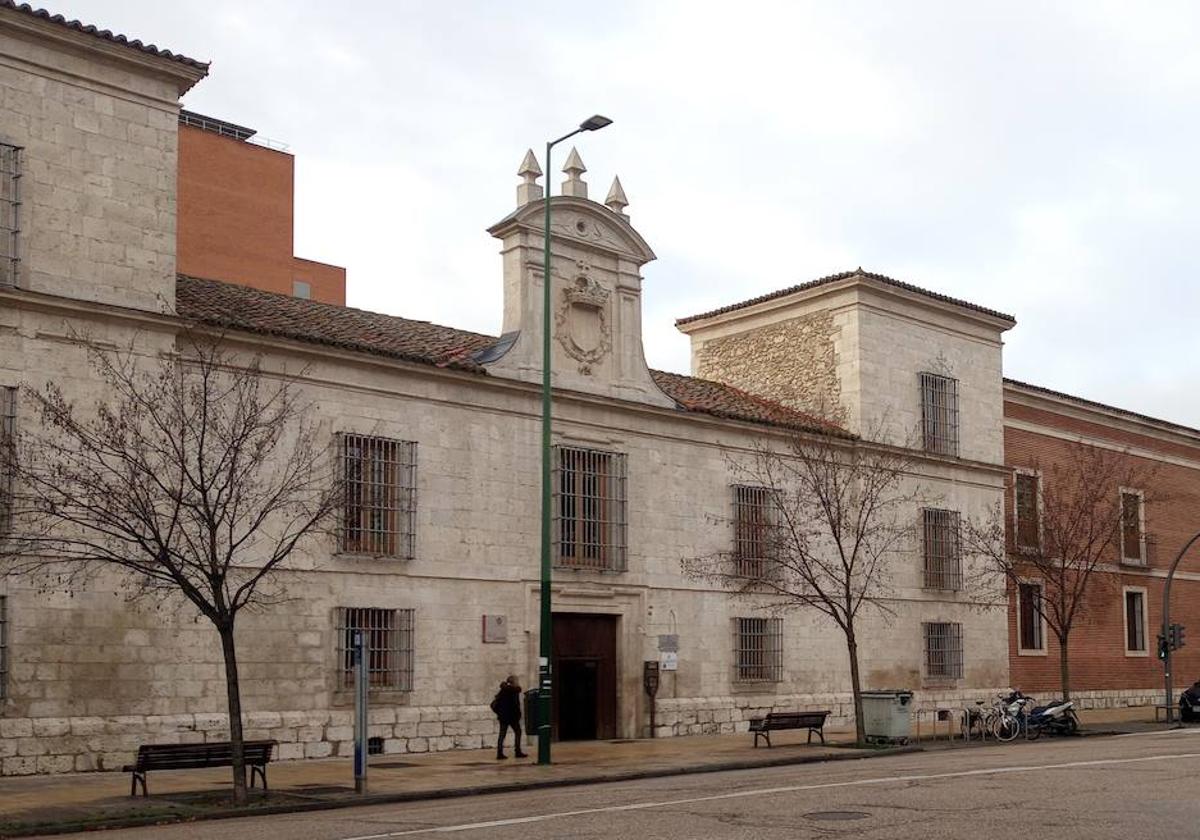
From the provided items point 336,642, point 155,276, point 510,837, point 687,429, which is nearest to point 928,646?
point 687,429

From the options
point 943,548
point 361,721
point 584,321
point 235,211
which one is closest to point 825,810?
point 361,721

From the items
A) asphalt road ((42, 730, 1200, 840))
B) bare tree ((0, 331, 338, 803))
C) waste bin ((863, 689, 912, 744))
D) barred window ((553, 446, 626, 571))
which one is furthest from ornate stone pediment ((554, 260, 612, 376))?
asphalt road ((42, 730, 1200, 840))

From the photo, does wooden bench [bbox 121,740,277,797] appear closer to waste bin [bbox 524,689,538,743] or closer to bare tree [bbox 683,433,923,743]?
waste bin [bbox 524,689,538,743]

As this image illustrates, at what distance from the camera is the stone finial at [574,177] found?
28406 millimetres

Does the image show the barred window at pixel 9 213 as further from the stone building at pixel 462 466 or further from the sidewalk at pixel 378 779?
the sidewalk at pixel 378 779

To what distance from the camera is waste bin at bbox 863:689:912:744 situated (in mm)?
26516

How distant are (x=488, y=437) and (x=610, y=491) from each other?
2967mm

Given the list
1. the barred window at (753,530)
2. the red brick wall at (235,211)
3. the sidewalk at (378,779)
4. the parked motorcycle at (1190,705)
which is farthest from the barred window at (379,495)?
the parked motorcycle at (1190,705)

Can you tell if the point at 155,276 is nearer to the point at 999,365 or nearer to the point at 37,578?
the point at 37,578

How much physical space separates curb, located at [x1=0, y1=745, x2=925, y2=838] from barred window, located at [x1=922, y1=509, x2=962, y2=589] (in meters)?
10.1

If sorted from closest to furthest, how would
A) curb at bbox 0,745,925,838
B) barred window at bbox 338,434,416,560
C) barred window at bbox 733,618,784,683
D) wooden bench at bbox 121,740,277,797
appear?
curb at bbox 0,745,925,838 → wooden bench at bbox 121,740,277,797 → barred window at bbox 338,434,416,560 → barred window at bbox 733,618,784,683

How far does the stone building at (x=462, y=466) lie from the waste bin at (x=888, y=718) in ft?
11.0

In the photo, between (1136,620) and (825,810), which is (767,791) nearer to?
(825,810)

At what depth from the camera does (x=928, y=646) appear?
3394 cm
